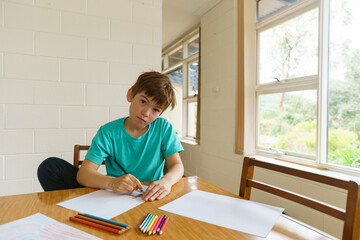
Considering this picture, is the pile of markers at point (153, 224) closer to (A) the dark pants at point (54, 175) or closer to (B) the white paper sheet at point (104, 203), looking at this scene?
(B) the white paper sheet at point (104, 203)

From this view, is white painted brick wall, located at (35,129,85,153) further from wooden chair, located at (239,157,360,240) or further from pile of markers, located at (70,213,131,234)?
wooden chair, located at (239,157,360,240)

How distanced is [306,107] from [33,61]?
95.6 inches

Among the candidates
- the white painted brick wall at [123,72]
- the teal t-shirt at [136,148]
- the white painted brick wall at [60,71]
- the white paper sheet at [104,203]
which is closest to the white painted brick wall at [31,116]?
the white painted brick wall at [60,71]

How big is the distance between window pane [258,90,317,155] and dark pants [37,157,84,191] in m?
2.02

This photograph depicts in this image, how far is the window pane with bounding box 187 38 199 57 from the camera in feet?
13.5

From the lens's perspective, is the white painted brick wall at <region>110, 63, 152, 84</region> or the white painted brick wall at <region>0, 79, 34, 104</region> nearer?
the white painted brick wall at <region>0, 79, 34, 104</region>

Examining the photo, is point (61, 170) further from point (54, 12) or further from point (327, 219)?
point (327, 219)

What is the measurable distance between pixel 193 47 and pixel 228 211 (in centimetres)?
385

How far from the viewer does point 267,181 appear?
2.29 metres

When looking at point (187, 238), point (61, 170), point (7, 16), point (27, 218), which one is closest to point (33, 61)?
point (7, 16)

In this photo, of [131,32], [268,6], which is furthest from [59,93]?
[268,6]

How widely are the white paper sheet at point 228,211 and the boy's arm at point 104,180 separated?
0.18 meters

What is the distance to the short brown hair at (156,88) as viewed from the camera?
111cm

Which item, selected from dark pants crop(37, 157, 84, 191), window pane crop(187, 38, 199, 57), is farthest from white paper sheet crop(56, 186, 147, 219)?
window pane crop(187, 38, 199, 57)
